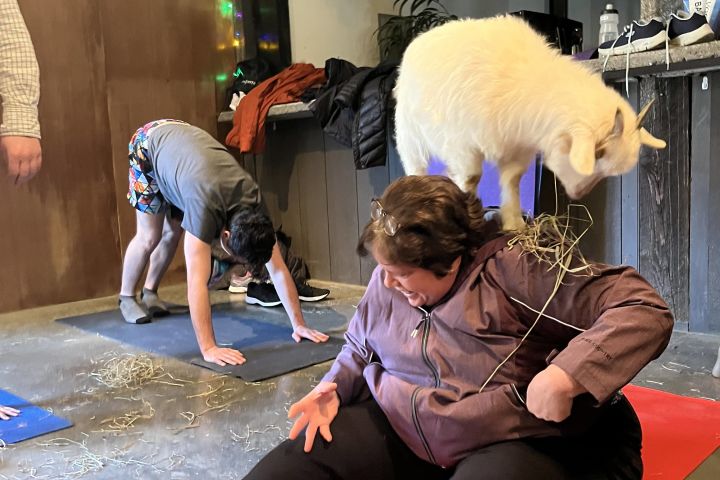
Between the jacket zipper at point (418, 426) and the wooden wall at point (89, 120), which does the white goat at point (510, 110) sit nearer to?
the jacket zipper at point (418, 426)

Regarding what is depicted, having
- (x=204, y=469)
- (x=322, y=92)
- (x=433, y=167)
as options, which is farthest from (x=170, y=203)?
(x=433, y=167)

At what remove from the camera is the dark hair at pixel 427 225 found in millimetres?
1167

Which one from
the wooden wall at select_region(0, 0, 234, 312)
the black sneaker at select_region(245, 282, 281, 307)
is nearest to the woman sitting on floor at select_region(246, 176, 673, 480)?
the black sneaker at select_region(245, 282, 281, 307)

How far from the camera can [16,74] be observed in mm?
1864

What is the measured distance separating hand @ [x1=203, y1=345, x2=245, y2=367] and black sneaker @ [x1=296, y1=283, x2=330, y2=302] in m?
1.13

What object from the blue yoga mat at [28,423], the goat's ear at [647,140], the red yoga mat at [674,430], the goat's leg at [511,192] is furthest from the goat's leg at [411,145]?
the blue yoga mat at [28,423]

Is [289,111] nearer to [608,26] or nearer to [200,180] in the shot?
[200,180]

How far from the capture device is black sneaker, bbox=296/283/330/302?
395 centimetres

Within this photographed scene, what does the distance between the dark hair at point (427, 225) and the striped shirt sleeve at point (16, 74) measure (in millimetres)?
1188

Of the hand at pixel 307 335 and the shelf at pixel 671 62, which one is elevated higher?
the shelf at pixel 671 62

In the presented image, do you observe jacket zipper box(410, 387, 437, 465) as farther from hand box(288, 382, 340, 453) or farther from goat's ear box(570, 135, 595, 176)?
goat's ear box(570, 135, 595, 176)

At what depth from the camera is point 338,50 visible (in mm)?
4609

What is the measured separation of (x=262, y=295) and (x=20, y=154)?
2101 mm

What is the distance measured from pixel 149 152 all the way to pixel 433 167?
192 centimetres
